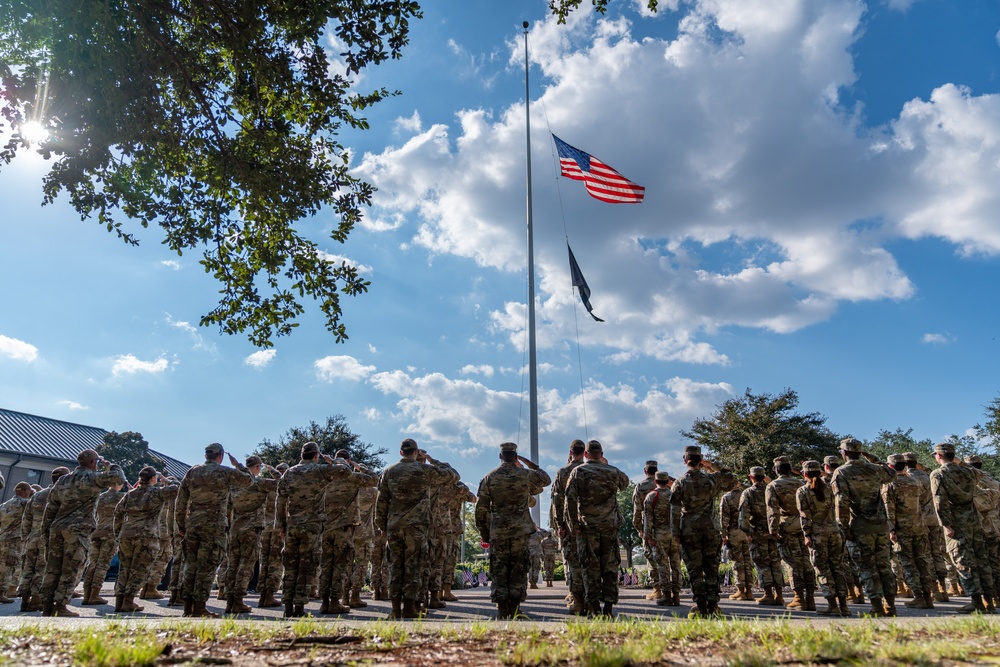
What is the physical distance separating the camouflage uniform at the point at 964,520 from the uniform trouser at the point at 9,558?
17.6 meters

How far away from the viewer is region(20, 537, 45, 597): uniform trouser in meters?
11.6

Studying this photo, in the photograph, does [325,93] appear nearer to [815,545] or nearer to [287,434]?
[815,545]

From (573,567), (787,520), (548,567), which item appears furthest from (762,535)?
(548,567)

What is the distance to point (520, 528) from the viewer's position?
866cm

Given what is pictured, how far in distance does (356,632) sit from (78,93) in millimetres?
8234

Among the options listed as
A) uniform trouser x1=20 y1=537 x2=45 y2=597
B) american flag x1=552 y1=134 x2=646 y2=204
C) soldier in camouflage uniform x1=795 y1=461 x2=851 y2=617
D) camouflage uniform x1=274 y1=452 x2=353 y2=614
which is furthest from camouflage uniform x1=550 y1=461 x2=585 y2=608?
american flag x1=552 y1=134 x2=646 y2=204

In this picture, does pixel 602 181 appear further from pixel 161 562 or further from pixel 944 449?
pixel 161 562

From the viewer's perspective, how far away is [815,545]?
954cm

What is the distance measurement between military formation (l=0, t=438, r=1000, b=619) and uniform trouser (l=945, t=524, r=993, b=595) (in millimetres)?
18

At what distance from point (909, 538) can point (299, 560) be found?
9.75 metres

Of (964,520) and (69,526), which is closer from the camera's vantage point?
(964,520)

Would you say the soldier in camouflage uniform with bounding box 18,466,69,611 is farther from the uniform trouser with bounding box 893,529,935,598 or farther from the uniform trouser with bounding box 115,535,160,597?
the uniform trouser with bounding box 893,529,935,598

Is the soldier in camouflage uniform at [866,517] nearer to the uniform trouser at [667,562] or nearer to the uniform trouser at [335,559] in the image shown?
the uniform trouser at [667,562]

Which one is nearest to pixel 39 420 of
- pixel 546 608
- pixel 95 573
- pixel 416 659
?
pixel 95 573
